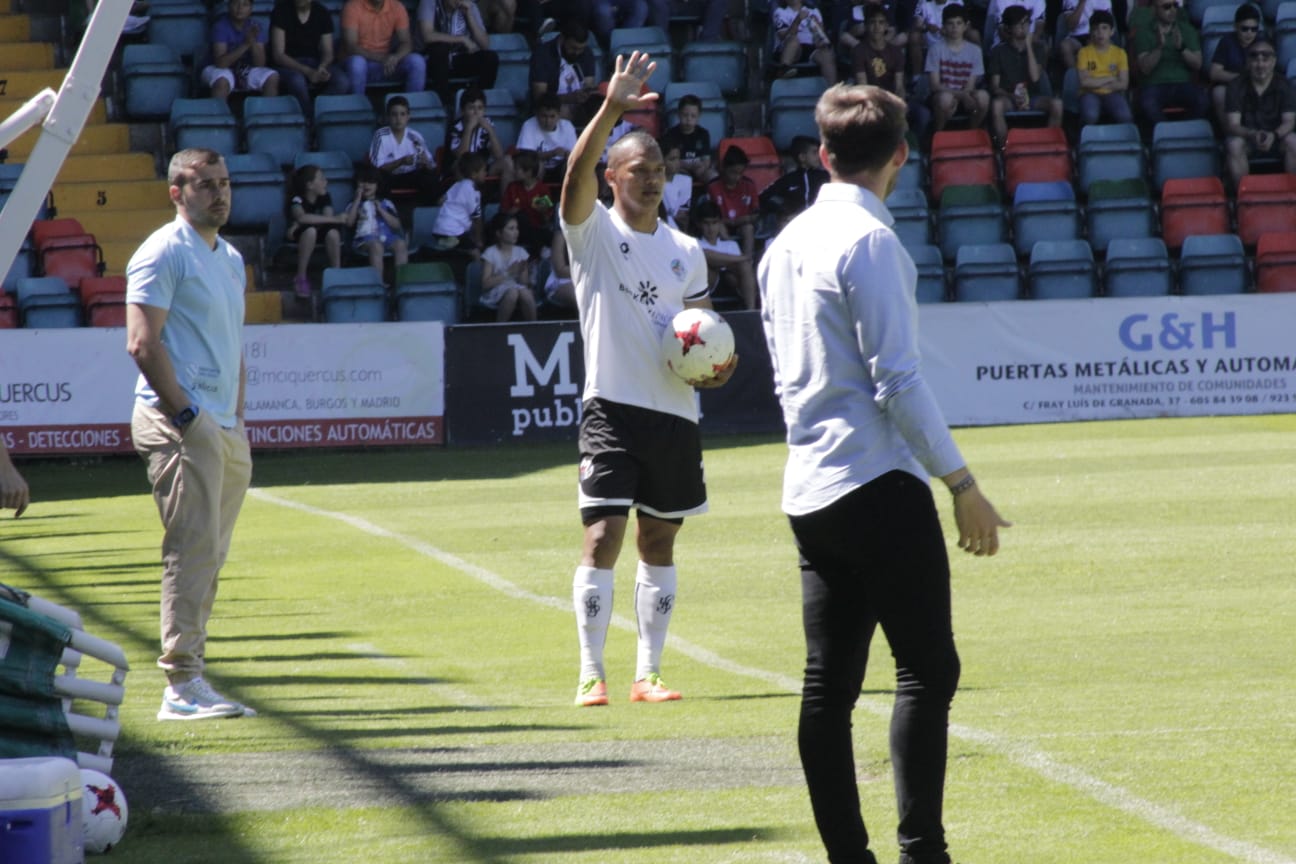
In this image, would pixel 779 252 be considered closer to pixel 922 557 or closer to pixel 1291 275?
pixel 922 557

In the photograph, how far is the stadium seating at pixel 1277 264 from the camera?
2373 cm

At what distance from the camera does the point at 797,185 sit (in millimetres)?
23531

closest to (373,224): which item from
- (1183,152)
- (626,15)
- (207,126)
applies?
(207,126)

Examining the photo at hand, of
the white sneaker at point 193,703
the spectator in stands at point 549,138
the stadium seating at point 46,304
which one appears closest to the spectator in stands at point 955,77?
the spectator in stands at point 549,138

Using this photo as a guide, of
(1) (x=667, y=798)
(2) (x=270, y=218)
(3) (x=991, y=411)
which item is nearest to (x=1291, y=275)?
(3) (x=991, y=411)

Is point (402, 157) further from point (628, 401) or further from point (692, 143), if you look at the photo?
point (628, 401)

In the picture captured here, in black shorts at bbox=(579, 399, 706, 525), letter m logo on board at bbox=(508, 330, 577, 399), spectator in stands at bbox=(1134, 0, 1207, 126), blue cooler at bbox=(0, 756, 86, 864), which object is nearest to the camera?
blue cooler at bbox=(0, 756, 86, 864)

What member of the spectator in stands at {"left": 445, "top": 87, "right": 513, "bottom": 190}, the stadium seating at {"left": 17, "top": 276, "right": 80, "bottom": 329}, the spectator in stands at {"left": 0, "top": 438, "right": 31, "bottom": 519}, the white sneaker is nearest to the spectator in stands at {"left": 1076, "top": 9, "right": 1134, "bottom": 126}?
the spectator in stands at {"left": 445, "top": 87, "right": 513, "bottom": 190}

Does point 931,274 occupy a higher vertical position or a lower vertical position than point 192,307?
lower

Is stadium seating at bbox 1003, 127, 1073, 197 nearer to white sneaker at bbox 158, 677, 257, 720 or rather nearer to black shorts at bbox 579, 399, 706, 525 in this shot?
black shorts at bbox 579, 399, 706, 525

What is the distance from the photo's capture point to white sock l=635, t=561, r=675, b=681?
769cm

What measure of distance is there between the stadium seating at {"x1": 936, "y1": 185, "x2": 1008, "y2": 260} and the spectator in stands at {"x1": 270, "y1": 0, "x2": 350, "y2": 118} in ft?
25.5

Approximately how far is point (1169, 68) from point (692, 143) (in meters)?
6.58

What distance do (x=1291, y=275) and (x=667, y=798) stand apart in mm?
19631
